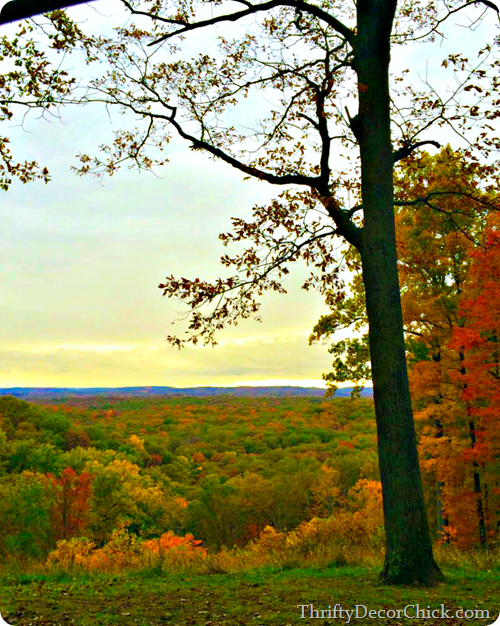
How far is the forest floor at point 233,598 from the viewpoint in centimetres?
566

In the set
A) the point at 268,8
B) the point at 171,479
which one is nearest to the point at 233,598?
the point at 268,8

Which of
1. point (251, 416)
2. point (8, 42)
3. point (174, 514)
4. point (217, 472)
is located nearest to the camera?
point (8, 42)

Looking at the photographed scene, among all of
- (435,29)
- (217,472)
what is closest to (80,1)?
(435,29)

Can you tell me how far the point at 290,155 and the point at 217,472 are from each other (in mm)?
64819

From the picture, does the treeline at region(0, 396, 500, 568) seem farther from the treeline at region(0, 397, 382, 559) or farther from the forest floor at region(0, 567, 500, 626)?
the forest floor at region(0, 567, 500, 626)

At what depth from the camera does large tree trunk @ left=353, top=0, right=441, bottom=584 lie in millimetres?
7266

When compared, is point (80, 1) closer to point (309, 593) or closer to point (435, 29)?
point (309, 593)

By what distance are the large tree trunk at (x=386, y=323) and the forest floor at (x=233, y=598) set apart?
0.52m

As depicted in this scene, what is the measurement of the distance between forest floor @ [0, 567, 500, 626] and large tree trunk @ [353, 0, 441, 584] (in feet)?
1.70

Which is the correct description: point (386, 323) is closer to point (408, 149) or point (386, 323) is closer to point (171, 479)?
point (408, 149)

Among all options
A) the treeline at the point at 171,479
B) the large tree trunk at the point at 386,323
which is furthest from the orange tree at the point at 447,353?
the treeline at the point at 171,479

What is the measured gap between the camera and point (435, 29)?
1053 cm

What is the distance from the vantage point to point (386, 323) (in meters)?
7.77

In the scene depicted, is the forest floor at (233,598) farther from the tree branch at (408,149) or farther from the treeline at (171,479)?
the treeline at (171,479)
